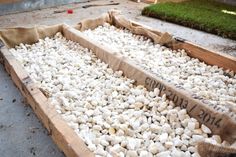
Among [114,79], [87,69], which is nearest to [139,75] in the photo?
[114,79]

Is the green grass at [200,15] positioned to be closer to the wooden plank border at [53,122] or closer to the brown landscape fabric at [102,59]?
the brown landscape fabric at [102,59]

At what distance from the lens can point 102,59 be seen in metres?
2.67

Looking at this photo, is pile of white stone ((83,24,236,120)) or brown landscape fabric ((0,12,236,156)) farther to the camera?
pile of white stone ((83,24,236,120))

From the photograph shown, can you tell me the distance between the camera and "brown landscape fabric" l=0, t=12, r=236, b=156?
153 cm

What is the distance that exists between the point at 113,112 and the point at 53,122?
0.43 m

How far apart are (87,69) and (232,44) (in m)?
1.78

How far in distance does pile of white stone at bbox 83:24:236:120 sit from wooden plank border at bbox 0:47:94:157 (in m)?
0.78

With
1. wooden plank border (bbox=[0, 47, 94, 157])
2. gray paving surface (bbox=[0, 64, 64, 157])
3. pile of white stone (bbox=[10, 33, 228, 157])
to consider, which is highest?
wooden plank border (bbox=[0, 47, 94, 157])

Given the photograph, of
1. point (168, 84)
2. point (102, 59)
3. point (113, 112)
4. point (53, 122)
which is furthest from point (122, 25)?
point (53, 122)

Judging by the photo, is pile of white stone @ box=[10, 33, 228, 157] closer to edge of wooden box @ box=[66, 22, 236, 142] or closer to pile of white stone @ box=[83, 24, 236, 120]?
edge of wooden box @ box=[66, 22, 236, 142]

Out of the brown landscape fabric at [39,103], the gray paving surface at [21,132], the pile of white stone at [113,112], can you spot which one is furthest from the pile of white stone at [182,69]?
the gray paving surface at [21,132]

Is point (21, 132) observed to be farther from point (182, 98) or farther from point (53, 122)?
point (182, 98)

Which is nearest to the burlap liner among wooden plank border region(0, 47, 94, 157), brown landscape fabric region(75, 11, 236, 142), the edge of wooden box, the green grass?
brown landscape fabric region(75, 11, 236, 142)

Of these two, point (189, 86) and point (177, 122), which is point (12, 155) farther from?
point (189, 86)
